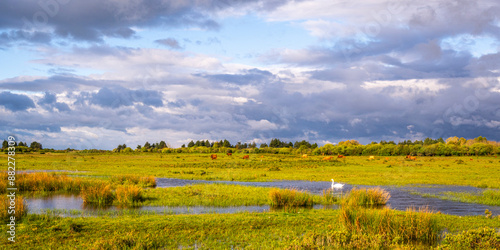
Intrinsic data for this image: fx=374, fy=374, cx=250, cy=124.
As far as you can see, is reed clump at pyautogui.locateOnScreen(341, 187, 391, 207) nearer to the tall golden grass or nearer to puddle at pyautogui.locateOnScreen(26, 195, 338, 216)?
puddle at pyautogui.locateOnScreen(26, 195, 338, 216)

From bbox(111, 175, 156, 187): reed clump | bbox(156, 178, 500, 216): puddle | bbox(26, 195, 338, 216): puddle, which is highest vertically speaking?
bbox(111, 175, 156, 187): reed clump

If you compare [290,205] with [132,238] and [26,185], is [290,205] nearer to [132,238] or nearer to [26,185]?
[132,238]

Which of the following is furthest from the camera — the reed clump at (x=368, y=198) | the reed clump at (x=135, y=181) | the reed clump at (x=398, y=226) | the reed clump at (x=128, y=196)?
the reed clump at (x=135, y=181)

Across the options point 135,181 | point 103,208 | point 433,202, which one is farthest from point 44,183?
point 433,202

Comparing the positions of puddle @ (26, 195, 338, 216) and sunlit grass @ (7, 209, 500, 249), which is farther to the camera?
puddle @ (26, 195, 338, 216)

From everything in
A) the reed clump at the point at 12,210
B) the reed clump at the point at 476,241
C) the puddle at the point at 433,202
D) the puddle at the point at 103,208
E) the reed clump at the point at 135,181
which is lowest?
the puddle at the point at 433,202

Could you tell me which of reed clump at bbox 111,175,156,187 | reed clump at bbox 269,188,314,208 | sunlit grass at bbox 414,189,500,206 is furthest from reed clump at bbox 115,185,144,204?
sunlit grass at bbox 414,189,500,206

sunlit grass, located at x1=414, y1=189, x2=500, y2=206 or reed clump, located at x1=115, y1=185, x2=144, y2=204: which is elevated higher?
reed clump, located at x1=115, y1=185, x2=144, y2=204

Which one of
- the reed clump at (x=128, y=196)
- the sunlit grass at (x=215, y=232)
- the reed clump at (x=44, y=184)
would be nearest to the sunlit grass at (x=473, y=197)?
the sunlit grass at (x=215, y=232)

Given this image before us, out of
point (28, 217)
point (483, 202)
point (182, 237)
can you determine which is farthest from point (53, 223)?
point (483, 202)

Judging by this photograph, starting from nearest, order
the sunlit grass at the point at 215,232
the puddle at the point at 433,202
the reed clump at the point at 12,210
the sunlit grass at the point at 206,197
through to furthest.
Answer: the sunlit grass at the point at 215,232 → the reed clump at the point at 12,210 → the puddle at the point at 433,202 → the sunlit grass at the point at 206,197

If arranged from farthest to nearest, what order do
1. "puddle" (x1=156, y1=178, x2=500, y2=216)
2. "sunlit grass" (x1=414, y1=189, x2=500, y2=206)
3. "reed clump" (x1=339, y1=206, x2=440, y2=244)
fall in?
1. "sunlit grass" (x1=414, y1=189, x2=500, y2=206)
2. "puddle" (x1=156, y1=178, x2=500, y2=216)
3. "reed clump" (x1=339, y1=206, x2=440, y2=244)

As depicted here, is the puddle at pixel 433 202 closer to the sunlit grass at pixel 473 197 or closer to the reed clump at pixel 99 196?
the sunlit grass at pixel 473 197

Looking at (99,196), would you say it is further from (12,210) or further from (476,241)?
(476,241)
